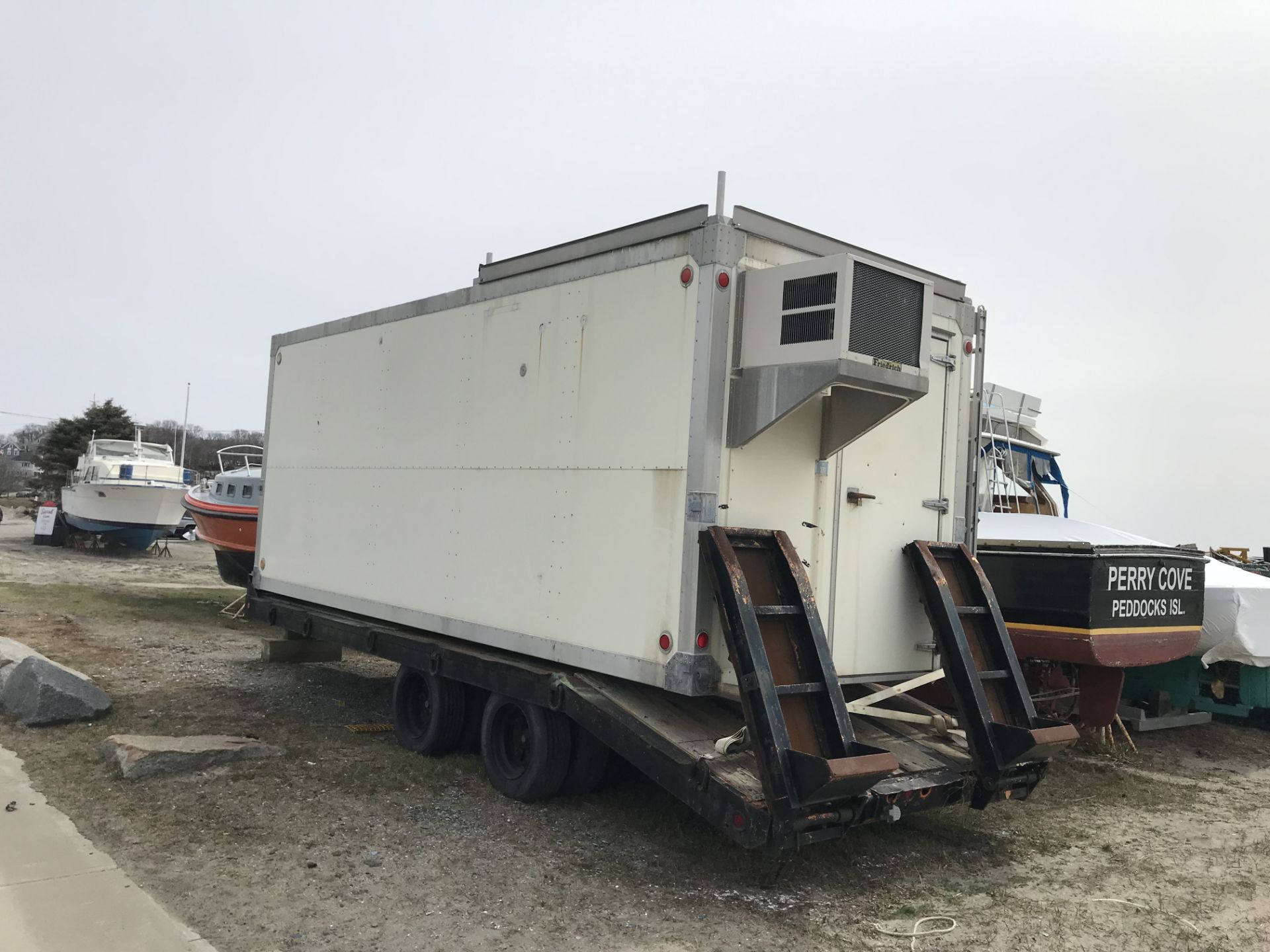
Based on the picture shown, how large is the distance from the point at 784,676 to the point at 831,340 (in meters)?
1.62

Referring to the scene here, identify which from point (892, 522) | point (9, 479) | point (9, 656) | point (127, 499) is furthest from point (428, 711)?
point (9, 479)

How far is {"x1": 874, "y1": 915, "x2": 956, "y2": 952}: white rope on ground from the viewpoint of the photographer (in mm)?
4223

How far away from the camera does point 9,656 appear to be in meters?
8.21

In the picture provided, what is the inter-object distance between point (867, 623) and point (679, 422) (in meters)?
1.66

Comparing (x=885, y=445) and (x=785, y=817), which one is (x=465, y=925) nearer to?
(x=785, y=817)

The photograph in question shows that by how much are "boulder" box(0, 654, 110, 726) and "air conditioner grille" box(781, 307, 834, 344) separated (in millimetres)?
5991

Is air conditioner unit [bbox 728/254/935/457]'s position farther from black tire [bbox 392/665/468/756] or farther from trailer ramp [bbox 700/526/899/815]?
black tire [bbox 392/665/468/756]

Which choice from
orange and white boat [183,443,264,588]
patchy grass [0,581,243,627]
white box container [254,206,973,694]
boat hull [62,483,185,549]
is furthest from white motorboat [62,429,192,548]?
white box container [254,206,973,694]

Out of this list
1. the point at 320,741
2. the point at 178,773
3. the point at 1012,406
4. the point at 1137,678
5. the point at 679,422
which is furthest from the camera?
the point at 1012,406

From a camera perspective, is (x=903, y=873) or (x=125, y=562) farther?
(x=125, y=562)

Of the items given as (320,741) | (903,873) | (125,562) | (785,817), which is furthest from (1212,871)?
(125,562)

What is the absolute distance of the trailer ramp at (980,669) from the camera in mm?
5000

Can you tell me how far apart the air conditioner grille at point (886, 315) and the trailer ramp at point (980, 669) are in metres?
1.36

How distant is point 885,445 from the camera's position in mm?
5703
